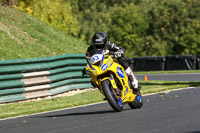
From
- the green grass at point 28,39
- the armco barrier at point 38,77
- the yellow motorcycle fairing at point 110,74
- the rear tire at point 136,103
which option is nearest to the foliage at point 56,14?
the green grass at point 28,39

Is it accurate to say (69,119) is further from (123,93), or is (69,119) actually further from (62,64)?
(62,64)

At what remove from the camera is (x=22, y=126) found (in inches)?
333

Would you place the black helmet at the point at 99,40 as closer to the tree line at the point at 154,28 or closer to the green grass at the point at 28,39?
the green grass at the point at 28,39

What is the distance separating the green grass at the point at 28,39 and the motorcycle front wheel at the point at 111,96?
8251mm

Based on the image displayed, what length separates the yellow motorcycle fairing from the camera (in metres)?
8.96

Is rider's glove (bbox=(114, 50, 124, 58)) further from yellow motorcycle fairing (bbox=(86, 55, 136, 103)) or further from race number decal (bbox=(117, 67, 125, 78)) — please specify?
race number decal (bbox=(117, 67, 125, 78))

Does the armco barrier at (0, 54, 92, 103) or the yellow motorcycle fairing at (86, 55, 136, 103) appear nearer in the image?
the yellow motorcycle fairing at (86, 55, 136, 103)

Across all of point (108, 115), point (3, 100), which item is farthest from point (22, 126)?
point (3, 100)

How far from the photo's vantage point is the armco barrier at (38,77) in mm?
13664

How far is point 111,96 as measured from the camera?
8.80 meters

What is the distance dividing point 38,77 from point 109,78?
5952 millimetres

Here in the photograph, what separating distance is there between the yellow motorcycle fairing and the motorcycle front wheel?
0.08m

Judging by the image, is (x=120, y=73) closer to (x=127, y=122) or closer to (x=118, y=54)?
(x=118, y=54)

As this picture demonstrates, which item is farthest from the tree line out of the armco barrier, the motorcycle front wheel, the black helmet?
the motorcycle front wheel
